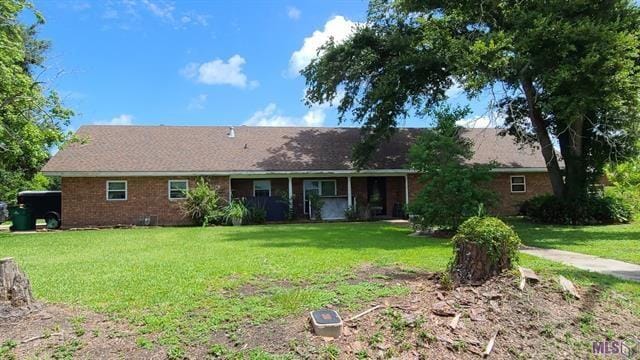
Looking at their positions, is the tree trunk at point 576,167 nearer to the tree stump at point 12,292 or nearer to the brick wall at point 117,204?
the brick wall at point 117,204

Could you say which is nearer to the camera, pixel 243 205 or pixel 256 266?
pixel 256 266

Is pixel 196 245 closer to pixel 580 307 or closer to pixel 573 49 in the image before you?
pixel 580 307

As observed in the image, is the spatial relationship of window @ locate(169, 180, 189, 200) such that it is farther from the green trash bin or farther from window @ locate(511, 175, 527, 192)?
window @ locate(511, 175, 527, 192)

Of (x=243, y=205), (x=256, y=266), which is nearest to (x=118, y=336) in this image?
(x=256, y=266)

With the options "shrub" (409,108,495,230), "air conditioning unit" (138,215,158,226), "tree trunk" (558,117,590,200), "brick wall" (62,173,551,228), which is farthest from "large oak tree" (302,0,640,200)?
"air conditioning unit" (138,215,158,226)

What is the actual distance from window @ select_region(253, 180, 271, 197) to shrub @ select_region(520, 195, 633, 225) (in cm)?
1266

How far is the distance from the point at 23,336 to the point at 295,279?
3656 millimetres

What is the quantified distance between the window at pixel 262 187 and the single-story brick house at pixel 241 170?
50mm

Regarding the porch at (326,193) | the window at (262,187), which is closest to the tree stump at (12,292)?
the porch at (326,193)

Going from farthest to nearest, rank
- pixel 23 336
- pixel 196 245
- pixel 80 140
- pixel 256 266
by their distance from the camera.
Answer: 1. pixel 80 140
2. pixel 196 245
3. pixel 256 266
4. pixel 23 336

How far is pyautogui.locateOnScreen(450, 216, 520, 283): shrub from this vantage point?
6457mm

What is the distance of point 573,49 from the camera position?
14.7 meters

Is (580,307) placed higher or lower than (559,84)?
lower

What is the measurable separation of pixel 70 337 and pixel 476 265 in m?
4.96
